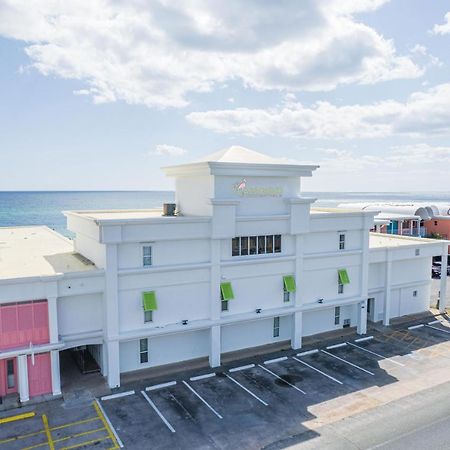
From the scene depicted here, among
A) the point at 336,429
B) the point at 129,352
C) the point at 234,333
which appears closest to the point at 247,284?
the point at 234,333

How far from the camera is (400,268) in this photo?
42.4 meters

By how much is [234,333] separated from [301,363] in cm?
547

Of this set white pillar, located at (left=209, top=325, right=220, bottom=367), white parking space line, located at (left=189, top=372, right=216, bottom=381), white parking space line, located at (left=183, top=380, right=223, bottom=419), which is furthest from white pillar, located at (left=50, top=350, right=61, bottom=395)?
white pillar, located at (left=209, top=325, right=220, bottom=367)

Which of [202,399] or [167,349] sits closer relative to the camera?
[202,399]

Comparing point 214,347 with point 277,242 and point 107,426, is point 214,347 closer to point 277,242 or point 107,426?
point 277,242

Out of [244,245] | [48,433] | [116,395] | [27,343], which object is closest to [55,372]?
[27,343]

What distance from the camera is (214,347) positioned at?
105 feet

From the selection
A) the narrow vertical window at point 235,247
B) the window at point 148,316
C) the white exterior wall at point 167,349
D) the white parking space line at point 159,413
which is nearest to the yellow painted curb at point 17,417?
the white parking space line at point 159,413

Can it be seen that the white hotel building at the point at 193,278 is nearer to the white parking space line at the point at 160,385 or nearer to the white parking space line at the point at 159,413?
the white parking space line at the point at 160,385

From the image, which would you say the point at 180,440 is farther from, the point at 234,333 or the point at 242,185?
the point at 242,185

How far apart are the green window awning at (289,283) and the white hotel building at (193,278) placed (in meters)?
0.11

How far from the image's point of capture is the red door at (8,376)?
27.0m

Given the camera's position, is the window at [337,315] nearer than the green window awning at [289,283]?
No

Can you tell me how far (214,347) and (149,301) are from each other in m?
6.24
